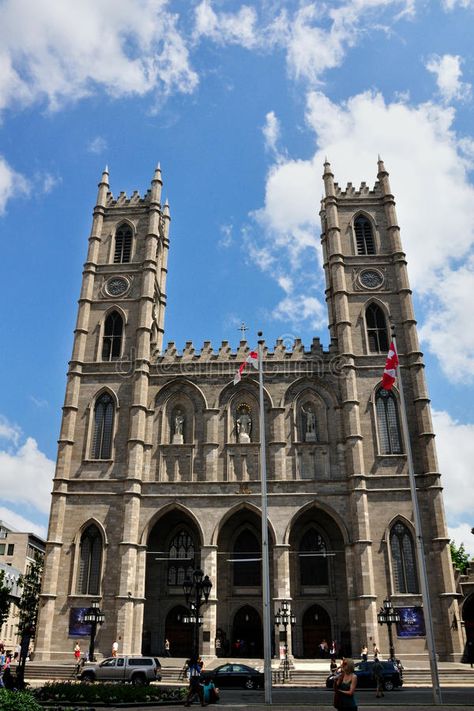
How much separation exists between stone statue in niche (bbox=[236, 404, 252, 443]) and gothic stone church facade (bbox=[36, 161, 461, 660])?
0.31 feet

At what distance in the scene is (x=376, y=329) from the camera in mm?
41500

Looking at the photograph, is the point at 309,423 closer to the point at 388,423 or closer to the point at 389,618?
the point at 388,423

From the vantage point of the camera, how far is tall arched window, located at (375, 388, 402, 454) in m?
37.7

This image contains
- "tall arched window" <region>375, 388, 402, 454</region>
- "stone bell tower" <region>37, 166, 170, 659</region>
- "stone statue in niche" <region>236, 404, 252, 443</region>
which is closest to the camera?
"stone bell tower" <region>37, 166, 170, 659</region>

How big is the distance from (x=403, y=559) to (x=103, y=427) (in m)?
20.1

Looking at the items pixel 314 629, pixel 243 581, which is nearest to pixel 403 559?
pixel 314 629

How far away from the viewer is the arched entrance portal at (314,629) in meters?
35.2

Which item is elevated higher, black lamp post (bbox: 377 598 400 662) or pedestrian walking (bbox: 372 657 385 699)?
black lamp post (bbox: 377 598 400 662)

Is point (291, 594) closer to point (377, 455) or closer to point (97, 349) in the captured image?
point (377, 455)

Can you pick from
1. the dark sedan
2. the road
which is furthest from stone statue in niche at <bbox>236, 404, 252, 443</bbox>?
the road

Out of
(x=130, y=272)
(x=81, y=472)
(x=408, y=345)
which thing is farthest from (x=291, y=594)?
(x=130, y=272)

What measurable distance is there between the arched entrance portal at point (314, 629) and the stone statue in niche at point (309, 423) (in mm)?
9988

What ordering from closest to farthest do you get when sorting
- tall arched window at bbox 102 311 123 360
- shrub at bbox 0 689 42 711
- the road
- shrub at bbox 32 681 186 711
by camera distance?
shrub at bbox 0 689 42 711, the road, shrub at bbox 32 681 186 711, tall arched window at bbox 102 311 123 360

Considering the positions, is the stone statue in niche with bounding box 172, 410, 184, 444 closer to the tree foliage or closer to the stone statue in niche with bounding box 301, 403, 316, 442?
the stone statue in niche with bounding box 301, 403, 316, 442
